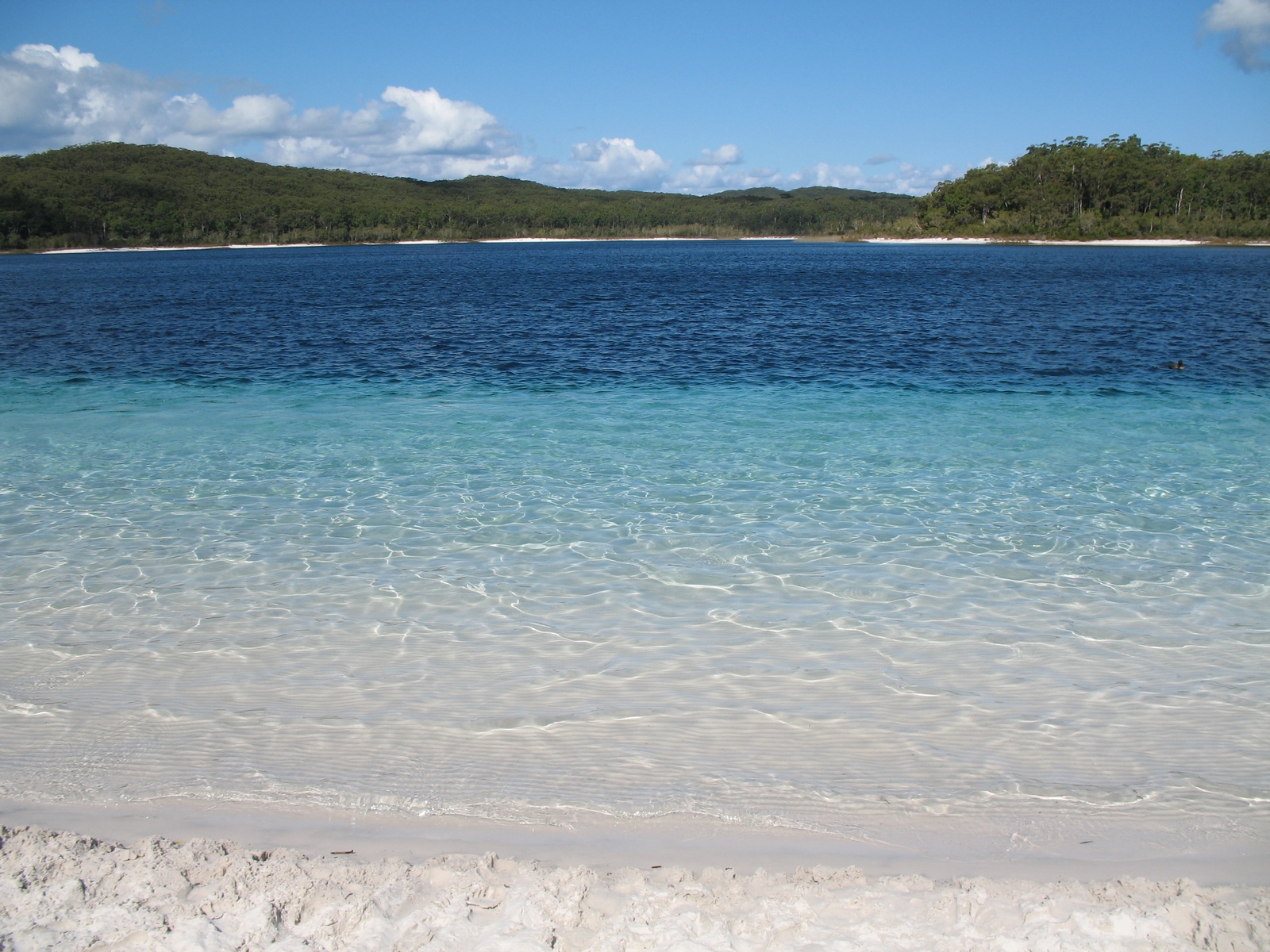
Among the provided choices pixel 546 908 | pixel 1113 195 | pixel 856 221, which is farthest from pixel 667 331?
pixel 856 221

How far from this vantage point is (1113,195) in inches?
5384

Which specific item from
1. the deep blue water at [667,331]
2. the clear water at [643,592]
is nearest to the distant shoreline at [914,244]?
the deep blue water at [667,331]

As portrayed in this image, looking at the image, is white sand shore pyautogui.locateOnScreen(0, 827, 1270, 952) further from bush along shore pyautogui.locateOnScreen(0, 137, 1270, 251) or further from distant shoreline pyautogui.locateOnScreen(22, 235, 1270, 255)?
bush along shore pyautogui.locateOnScreen(0, 137, 1270, 251)

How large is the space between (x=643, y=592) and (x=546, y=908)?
3.98 meters

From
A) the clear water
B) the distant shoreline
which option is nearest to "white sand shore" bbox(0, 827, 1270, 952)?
the clear water

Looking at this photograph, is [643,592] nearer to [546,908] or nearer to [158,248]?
[546,908]

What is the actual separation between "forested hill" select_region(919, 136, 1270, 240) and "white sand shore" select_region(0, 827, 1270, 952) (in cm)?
14510

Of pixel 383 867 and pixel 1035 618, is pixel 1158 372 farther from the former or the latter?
pixel 383 867

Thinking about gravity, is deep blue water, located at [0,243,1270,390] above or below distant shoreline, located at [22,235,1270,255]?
below

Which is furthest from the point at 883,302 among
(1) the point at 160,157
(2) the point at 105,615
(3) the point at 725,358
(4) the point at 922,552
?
(1) the point at 160,157

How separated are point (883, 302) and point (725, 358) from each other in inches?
765

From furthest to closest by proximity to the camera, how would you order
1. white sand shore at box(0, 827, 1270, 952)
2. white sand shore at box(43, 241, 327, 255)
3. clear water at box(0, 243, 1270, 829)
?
white sand shore at box(43, 241, 327, 255)
clear water at box(0, 243, 1270, 829)
white sand shore at box(0, 827, 1270, 952)

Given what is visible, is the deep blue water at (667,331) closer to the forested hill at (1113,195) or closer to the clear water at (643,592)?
the clear water at (643,592)

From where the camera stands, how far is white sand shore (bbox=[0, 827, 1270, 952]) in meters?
3.18
